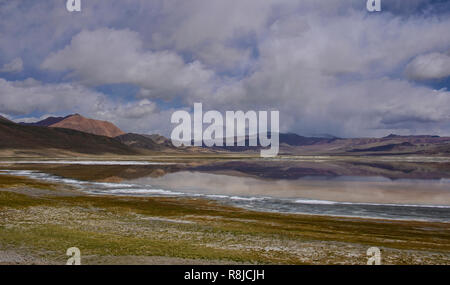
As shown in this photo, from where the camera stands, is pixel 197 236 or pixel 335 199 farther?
pixel 335 199

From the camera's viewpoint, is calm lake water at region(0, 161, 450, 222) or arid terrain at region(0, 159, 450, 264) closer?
arid terrain at region(0, 159, 450, 264)

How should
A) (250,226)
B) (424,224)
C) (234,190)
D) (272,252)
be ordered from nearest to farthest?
(272,252), (250,226), (424,224), (234,190)

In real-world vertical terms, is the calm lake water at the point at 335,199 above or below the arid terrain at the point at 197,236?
below

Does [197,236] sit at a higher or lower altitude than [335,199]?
higher

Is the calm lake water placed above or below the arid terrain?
below

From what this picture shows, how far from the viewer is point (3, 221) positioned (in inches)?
862

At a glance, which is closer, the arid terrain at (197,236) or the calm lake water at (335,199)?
the arid terrain at (197,236)
